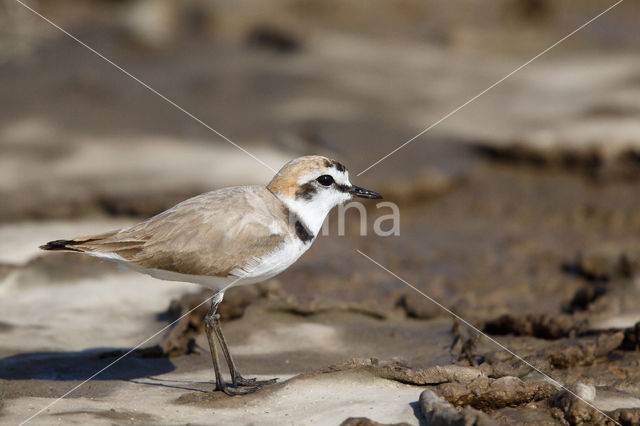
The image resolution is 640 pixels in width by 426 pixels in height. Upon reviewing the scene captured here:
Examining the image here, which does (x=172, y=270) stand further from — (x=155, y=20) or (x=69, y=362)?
(x=155, y=20)

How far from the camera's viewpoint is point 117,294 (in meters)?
7.81

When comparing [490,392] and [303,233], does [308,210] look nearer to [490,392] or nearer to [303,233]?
[303,233]

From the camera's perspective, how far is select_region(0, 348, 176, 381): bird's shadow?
596 centimetres

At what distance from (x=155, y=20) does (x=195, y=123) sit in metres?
3.64

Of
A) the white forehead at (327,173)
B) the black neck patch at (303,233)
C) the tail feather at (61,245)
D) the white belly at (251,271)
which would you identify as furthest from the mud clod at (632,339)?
the tail feather at (61,245)

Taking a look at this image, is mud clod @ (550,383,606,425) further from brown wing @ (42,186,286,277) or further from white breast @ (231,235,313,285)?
brown wing @ (42,186,286,277)

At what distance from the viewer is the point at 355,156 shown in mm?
11344

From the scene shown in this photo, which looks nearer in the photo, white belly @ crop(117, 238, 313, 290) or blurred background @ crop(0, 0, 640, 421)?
white belly @ crop(117, 238, 313, 290)

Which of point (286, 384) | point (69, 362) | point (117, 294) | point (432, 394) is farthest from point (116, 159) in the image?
point (432, 394)

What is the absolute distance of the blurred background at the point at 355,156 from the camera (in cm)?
714

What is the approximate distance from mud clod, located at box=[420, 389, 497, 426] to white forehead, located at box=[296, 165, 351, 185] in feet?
6.30

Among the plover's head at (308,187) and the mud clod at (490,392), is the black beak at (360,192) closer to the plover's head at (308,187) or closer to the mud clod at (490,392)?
the plover's head at (308,187)

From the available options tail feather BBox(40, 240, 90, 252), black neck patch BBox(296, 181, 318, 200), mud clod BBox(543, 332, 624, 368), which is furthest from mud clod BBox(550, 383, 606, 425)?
tail feather BBox(40, 240, 90, 252)

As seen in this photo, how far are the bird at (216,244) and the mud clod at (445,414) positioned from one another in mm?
1219
